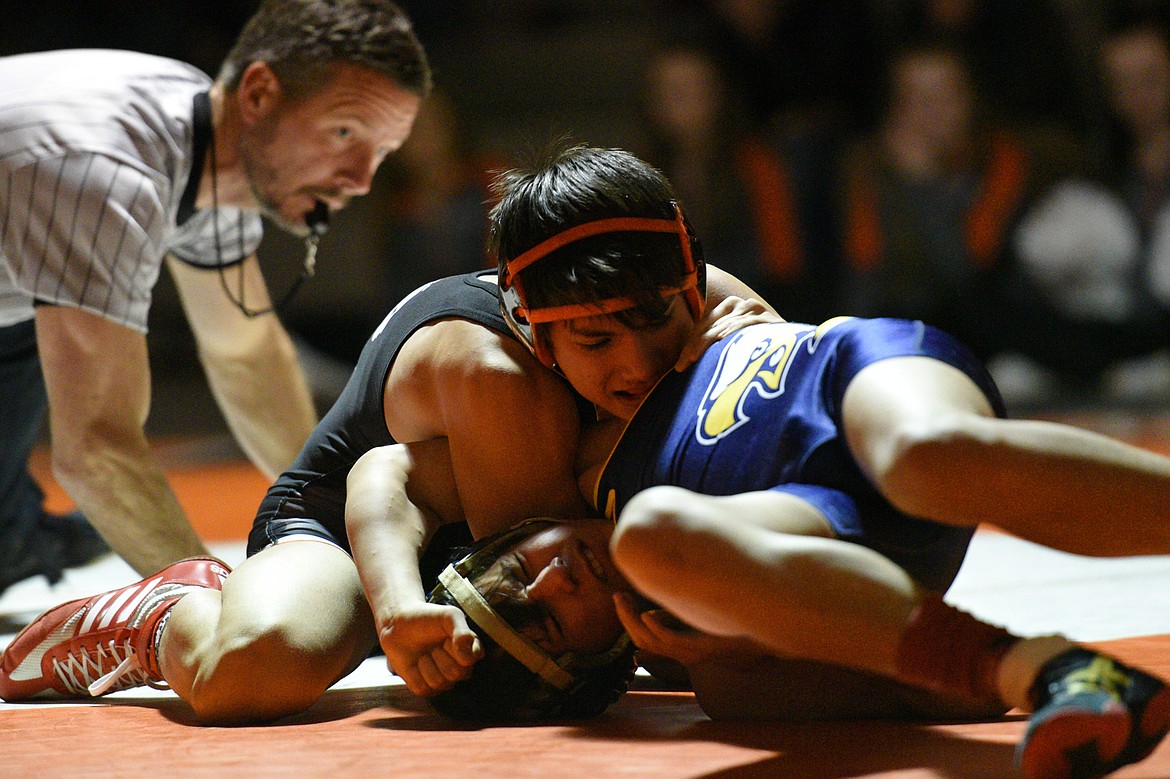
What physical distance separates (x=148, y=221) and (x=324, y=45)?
1.80 feet

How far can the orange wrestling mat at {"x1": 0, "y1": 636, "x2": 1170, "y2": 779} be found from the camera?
4.38 ft

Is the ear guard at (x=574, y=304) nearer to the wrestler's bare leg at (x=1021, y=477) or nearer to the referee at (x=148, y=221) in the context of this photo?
the wrestler's bare leg at (x=1021, y=477)

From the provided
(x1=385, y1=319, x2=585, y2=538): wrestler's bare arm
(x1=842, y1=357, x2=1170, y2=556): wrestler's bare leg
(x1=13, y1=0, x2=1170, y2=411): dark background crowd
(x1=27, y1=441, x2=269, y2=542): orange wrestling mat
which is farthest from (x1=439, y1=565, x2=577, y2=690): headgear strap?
(x1=13, y1=0, x2=1170, y2=411): dark background crowd

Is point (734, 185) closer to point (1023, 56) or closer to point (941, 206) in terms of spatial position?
point (941, 206)

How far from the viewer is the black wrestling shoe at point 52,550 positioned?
8.88ft

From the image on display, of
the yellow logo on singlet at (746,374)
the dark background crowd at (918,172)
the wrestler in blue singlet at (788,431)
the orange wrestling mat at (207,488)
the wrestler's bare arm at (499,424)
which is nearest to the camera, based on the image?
the wrestler in blue singlet at (788,431)

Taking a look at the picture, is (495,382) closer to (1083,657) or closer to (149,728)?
(149,728)

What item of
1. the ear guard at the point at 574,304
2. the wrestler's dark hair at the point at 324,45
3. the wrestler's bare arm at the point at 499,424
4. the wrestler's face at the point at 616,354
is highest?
the wrestler's dark hair at the point at 324,45

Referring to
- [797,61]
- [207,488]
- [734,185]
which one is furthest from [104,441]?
[797,61]

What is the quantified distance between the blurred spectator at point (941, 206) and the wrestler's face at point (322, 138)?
3.25 m

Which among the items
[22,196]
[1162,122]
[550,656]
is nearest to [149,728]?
[550,656]

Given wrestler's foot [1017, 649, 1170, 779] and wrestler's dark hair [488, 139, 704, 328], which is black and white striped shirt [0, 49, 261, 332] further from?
wrestler's foot [1017, 649, 1170, 779]

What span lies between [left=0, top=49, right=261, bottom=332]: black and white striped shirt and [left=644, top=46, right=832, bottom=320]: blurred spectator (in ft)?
10.8

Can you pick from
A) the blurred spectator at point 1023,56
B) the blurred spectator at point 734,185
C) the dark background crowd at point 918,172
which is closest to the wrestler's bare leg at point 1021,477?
the dark background crowd at point 918,172
